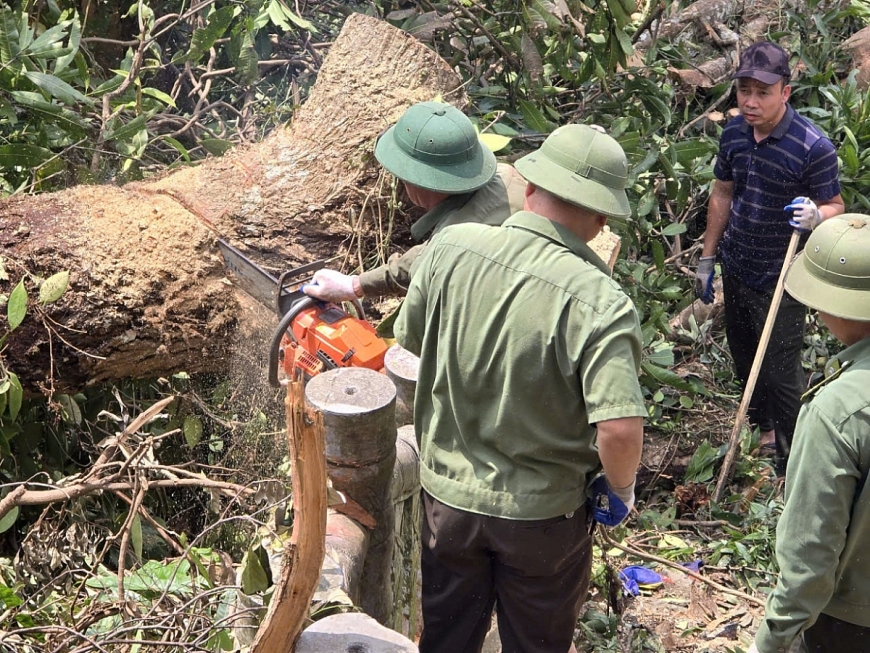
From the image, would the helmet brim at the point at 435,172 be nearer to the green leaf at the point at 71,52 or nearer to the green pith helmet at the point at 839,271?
the green pith helmet at the point at 839,271

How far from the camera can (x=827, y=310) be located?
6.23ft

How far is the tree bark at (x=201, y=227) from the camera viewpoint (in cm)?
293

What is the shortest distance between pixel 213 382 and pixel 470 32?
9.03 ft

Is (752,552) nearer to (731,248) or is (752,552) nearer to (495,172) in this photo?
(731,248)

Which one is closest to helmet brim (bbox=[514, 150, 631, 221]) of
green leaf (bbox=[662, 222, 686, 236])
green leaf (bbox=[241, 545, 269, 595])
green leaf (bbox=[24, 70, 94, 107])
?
green leaf (bbox=[241, 545, 269, 595])

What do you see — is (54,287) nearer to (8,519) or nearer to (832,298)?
(8,519)

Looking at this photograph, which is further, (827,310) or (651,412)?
(651,412)

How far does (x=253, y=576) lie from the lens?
208cm

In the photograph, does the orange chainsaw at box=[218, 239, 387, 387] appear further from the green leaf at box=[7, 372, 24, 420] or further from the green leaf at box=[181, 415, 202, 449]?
the green leaf at box=[7, 372, 24, 420]

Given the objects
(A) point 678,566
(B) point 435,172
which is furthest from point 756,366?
(B) point 435,172

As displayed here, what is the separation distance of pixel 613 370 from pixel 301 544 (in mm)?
771

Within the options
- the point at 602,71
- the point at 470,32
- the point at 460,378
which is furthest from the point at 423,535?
the point at 470,32

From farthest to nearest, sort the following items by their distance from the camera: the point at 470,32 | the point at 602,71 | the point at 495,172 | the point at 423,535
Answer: the point at 470,32 → the point at 602,71 → the point at 495,172 → the point at 423,535

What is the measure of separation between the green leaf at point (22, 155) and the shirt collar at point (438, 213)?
Answer: 1681 mm
